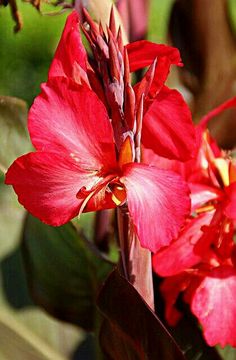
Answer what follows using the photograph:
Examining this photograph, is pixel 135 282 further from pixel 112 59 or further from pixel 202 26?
pixel 202 26

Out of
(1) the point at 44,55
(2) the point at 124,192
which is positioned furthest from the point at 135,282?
(1) the point at 44,55

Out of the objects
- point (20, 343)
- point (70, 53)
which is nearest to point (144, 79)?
point (70, 53)

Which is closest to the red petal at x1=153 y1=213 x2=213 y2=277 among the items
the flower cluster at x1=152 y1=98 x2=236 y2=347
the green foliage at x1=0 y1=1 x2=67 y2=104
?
the flower cluster at x1=152 y1=98 x2=236 y2=347

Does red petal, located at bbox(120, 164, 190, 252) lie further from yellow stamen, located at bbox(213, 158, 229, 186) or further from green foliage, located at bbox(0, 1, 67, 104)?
green foliage, located at bbox(0, 1, 67, 104)

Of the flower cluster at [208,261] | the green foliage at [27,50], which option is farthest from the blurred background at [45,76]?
the flower cluster at [208,261]

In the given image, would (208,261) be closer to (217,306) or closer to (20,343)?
(217,306)
